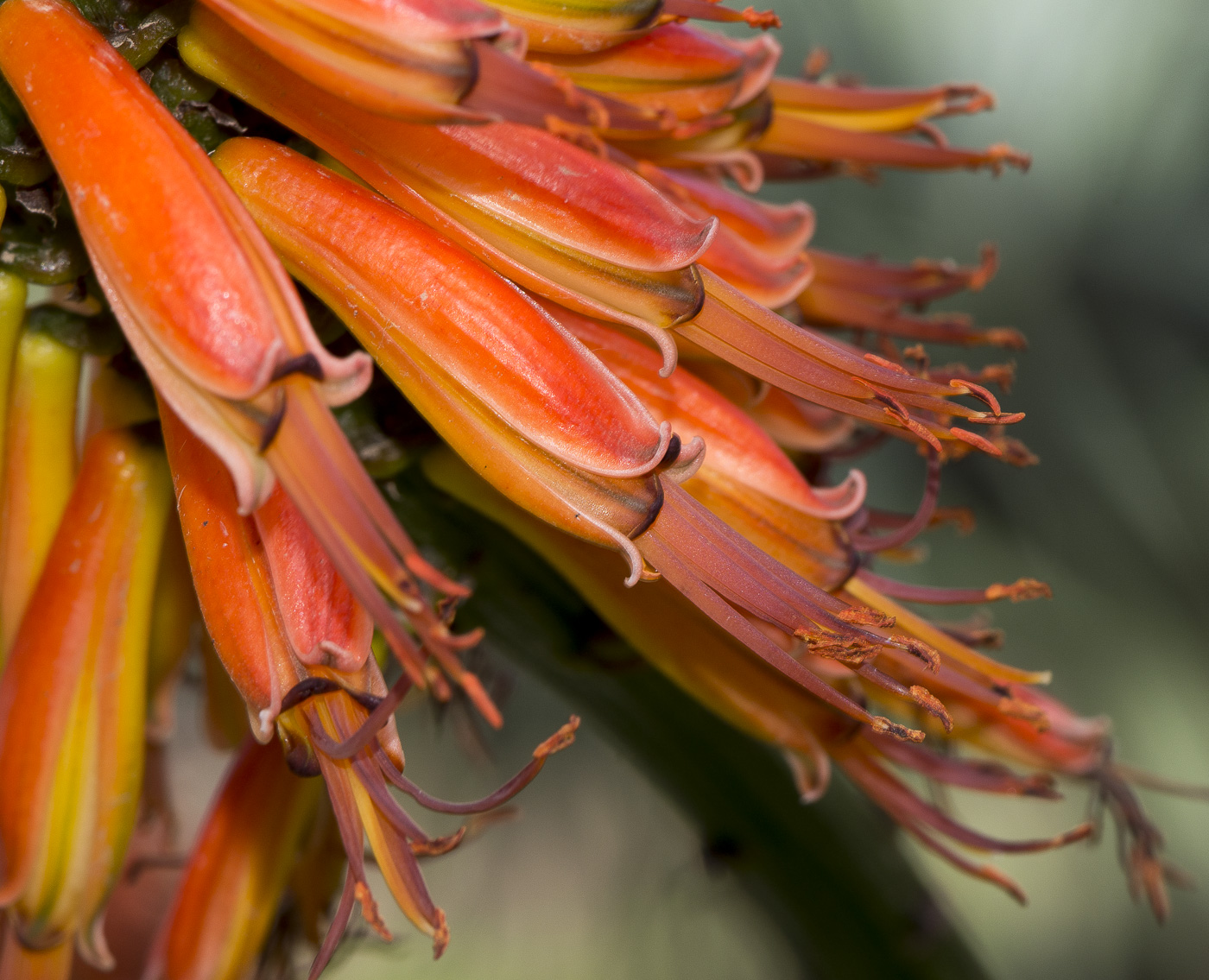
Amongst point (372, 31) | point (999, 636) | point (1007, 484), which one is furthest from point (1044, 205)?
point (372, 31)

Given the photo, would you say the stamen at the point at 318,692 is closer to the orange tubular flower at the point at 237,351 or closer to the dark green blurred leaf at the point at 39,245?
the orange tubular flower at the point at 237,351

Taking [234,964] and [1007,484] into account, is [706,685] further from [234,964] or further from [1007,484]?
[1007,484]

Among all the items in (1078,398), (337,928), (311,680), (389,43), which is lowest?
(1078,398)

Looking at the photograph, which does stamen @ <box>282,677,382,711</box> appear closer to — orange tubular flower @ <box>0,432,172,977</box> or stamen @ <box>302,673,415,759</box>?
stamen @ <box>302,673,415,759</box>

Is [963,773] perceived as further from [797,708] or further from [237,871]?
[237,871]

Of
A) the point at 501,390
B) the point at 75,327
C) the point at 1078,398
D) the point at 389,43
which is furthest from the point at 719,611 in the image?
the point at 1078,398

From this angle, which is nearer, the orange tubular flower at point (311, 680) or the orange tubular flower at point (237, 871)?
the orange tubular flower at point (311, 680)

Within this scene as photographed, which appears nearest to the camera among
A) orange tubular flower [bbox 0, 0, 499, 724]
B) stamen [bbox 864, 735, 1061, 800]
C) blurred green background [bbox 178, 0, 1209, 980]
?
orange tubular flower [bbox 0, 0, 499, 724]

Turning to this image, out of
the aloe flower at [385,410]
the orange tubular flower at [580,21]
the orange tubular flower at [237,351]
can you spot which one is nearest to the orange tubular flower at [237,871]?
the aloe flower at [385,410]

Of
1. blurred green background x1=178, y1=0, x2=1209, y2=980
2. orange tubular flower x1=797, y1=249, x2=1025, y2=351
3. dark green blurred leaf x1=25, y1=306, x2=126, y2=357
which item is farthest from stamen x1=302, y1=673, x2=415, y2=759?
blurred green background x1=178, y1=0, x2=1209, y2=980
